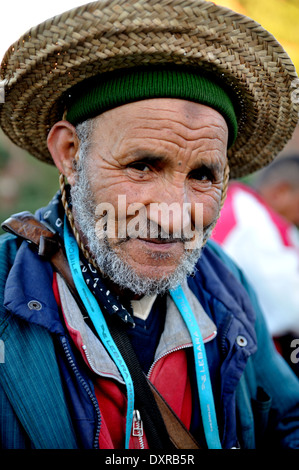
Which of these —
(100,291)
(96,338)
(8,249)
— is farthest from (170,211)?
(8,249)

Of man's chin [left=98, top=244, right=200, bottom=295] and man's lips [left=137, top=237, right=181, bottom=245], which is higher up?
man's lips [left=137, top=237, right=181, bottom=245]

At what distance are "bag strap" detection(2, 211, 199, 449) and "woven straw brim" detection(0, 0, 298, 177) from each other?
1.77 feet

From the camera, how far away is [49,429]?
1503 mm

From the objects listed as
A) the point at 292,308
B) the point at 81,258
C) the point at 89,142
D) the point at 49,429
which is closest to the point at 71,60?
the point at 89,142

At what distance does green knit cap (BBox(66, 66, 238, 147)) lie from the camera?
167 centimetres

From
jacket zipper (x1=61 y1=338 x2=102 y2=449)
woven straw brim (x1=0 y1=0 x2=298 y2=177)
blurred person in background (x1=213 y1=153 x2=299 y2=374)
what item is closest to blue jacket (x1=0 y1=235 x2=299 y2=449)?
jacket zipper (x1=61 y1=338 x2=102 y2=449)

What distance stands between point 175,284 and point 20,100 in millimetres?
1065

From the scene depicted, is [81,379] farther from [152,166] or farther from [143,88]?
[143,88]

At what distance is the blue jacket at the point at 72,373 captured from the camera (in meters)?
1.51

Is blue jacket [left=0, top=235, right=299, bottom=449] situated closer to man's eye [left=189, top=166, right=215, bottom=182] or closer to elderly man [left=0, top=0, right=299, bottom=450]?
elderly man [left=0, top=0, right=299, bottom=450]

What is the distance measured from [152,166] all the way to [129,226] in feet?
0.88

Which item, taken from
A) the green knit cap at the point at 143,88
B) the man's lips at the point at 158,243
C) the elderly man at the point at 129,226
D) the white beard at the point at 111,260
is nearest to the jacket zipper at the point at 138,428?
the elderly man at the point at 129,226

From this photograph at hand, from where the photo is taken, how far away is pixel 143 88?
5.47 ft

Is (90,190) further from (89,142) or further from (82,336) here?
(82,336)
